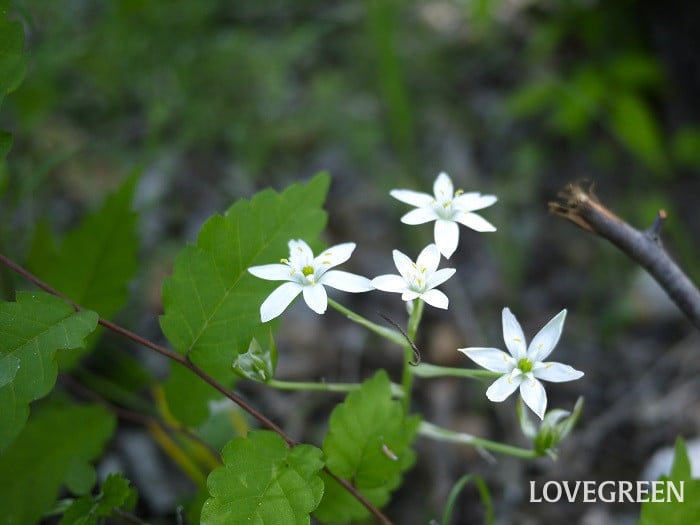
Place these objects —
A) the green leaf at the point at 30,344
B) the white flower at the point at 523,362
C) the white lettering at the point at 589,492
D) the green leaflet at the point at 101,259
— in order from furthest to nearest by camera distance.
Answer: the white lettering at the point at 589,492
the green leaflet at the point at 101,259
the white flower at the point at 523,362
the green leaf at the point at 30,344

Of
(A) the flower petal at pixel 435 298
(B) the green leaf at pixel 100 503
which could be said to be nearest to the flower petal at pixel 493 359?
(A) the flower petal at pixel 435 298

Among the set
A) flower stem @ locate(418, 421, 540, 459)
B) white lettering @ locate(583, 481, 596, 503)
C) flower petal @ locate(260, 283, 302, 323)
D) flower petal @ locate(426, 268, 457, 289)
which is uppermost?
flower petal @ locate(426, 268, 457, 289)

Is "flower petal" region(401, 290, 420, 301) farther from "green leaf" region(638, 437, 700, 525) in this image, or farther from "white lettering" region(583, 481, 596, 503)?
"white lettering" region(583, 481, 596, 503)

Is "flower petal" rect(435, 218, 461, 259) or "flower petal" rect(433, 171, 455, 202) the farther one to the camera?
"flower petal" rect(433, 171, 455, 202)

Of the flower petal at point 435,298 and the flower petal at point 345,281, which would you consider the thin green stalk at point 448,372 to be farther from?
the flower petal at point 345,281

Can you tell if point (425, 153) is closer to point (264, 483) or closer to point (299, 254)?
point (299, 254)

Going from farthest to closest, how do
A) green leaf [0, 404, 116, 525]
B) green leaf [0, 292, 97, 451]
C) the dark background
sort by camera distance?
1. the dark background
2. green leaf [0, 404, 116, 525]
3. green leaf [0, 292, 97, 451]

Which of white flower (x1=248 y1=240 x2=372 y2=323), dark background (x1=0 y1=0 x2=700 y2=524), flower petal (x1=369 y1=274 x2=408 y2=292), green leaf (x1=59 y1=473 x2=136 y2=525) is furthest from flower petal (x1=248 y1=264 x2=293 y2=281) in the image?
dark background (x1=0 y1=0 x2=700 y2=524)
